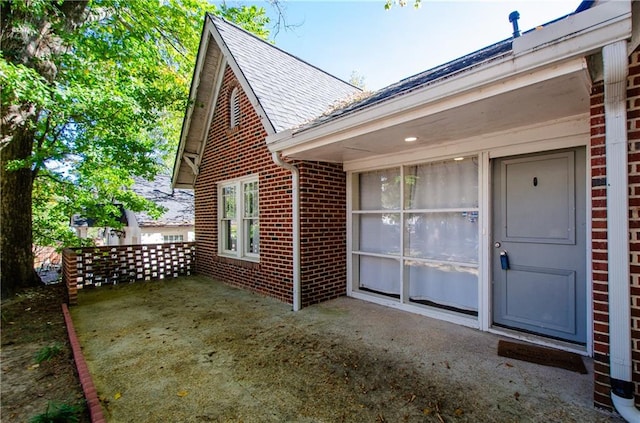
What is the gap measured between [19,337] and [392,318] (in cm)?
531

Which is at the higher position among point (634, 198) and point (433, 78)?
point (433, 78)

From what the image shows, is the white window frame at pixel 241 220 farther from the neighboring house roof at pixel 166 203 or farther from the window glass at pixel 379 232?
the neighboring house roof at pixel 166 203

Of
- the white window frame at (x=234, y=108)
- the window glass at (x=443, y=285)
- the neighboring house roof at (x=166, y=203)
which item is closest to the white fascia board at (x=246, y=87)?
the white window frame at (x=234, y=108)

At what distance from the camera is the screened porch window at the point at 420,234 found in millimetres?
4250

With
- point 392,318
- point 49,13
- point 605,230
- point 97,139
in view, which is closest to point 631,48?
point 605,230

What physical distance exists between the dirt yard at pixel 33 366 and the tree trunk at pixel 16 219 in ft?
4.51

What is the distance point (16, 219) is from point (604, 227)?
399 inches

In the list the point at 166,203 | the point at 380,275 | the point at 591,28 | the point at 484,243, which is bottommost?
the point at 380,275

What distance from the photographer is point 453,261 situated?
4352 mm

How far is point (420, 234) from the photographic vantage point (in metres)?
4.78

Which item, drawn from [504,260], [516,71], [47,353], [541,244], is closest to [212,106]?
[47,353]

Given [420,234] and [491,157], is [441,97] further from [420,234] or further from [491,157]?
[420,234]

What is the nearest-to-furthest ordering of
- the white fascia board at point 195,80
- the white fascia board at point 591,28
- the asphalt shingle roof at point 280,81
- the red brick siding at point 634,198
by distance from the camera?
the white fascia board at point 591,28, the red brick siding at point 634,198, the asphalt shingle roof at point 280,81, the white fascia board at point 195,80

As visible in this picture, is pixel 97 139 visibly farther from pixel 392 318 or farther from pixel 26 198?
pixel 392 318
